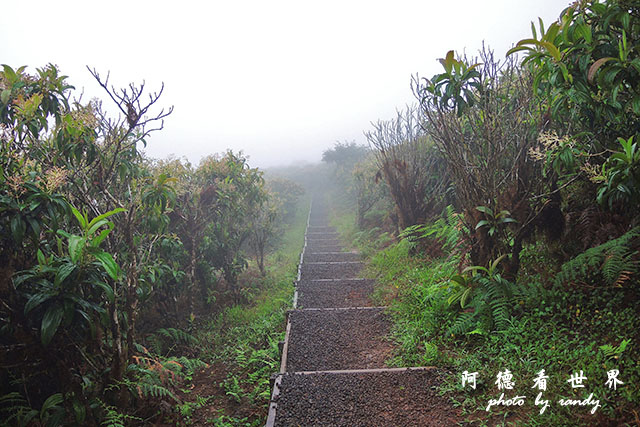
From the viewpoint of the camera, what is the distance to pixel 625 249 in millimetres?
2916

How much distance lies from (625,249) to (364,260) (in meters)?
5.65

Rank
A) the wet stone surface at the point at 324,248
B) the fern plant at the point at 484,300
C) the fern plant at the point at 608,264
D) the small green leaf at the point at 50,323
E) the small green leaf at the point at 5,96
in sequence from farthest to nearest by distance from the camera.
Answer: the wet stone surface at the point at 324,248, the fern plant at the point at 484,300, the small green leaf at the point at 5,96, the fern plant at the point at 608,264, the small green leaf at the point at 50,323

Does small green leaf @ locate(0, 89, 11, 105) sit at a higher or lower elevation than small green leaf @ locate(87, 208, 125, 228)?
higher

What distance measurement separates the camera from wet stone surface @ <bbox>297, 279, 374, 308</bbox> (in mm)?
5651

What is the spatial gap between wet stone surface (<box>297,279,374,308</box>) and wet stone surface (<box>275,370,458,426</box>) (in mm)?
→ 2325

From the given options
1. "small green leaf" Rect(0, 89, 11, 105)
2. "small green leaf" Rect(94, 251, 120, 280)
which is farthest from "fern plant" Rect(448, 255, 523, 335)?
"small green leaf" Rect(0, 89, 11, 105)

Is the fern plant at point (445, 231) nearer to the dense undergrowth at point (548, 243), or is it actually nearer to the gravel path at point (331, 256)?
the dense undergrowth at point (548, 243)

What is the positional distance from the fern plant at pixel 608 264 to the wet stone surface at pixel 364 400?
4.80 ft

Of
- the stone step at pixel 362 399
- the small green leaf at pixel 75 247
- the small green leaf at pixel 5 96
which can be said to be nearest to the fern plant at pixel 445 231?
the stone step at pixel 362 399

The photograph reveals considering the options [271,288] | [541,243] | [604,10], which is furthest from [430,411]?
→ [271,288]

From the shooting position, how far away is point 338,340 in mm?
4211

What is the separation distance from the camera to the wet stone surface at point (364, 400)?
2719 millimetres

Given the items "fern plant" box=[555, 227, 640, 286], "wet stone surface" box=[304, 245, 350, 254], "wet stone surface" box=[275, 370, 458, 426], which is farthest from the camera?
"wet stone surface" box=[304, 245, 350, 254]

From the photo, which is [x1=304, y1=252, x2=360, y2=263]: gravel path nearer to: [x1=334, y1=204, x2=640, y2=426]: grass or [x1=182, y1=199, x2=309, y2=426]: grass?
[x1=182, y1=199, x2=309, y2=426]: grass
